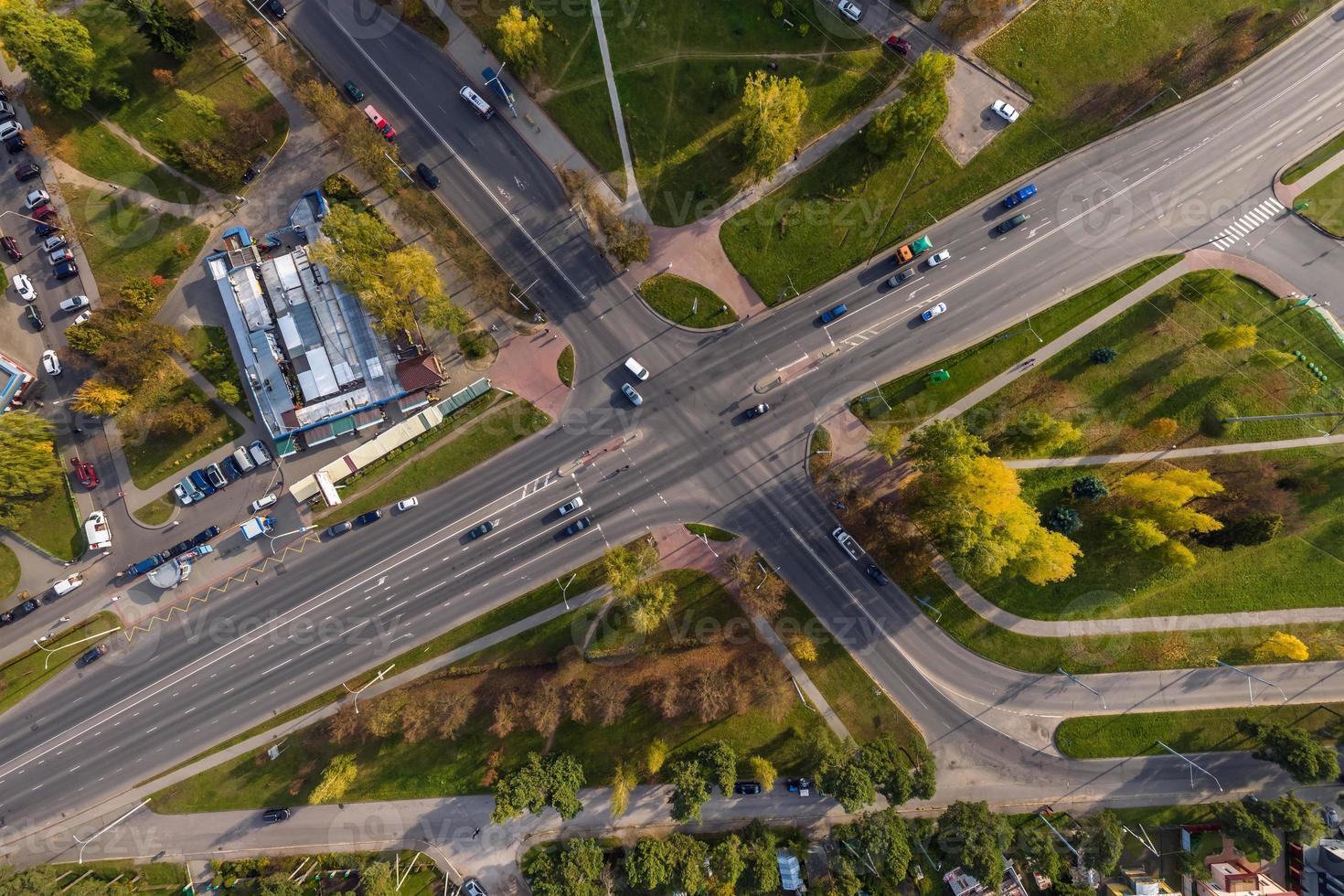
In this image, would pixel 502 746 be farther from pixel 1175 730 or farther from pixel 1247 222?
pixel 1247 222

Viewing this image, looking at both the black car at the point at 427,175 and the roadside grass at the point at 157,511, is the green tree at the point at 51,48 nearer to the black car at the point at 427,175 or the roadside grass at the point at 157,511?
the black car at the point at 427,175

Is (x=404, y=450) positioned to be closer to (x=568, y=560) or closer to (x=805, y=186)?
(x=568, y=560)

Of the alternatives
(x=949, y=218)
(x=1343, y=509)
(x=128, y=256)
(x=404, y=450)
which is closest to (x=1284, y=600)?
(x=1343, y=509)

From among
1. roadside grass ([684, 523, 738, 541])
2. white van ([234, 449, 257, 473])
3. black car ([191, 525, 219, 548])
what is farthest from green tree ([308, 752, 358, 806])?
roadside grass ([684, 523, 738, 541])

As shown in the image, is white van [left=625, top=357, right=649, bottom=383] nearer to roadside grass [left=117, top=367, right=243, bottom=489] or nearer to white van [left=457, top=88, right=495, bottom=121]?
white van [left=457, top=88, right=495, bottom=121]

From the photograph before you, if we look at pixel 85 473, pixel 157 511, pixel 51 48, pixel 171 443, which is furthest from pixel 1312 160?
pixel 85 473

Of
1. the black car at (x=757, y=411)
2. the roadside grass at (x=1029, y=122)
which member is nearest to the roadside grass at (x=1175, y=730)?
the black car at (x=757, y=411)

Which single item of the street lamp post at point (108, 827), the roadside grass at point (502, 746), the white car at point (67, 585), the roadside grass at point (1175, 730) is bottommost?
the roadside grass at point (1175, 730)

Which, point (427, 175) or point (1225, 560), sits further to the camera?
point (427, 175)
